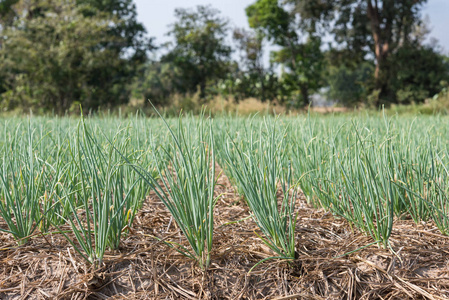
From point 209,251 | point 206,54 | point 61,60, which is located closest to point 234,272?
point 209,251

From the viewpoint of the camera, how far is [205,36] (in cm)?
1666

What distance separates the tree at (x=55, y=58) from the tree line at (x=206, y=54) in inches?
1.5

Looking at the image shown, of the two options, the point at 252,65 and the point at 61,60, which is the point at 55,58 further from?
the point at 252,65

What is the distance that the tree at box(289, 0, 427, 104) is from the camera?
15.6 meters

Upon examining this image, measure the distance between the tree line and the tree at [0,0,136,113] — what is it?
0.04 metres

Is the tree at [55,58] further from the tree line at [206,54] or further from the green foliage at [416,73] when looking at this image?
the green foliage at [416,73]

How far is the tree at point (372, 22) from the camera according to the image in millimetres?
15648

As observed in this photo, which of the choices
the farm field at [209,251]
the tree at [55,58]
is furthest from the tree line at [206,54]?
the farm field at [209,251]

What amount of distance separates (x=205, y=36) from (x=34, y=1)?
7562mm

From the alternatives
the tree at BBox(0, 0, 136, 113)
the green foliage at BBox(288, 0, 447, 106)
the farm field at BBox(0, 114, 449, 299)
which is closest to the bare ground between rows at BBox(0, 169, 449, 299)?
the farm field at BBox(0, 114, 449, 299)

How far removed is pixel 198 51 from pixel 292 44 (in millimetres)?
4912

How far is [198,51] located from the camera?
664 inches

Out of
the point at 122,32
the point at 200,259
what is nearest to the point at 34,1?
the point at 122,32

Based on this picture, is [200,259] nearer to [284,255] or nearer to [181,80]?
[284,255]
